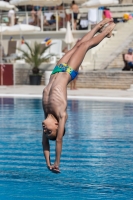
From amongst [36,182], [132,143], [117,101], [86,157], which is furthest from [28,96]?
[36,182]

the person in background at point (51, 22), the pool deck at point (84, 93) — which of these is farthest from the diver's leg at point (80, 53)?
the person in background at point (51, 22)

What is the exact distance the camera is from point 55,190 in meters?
7.62

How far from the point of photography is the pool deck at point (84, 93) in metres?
20.0

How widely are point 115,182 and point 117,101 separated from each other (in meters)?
11.1

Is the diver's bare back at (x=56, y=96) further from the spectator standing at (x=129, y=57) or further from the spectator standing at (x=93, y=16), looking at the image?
the spectator standing at (x=93, y=16)

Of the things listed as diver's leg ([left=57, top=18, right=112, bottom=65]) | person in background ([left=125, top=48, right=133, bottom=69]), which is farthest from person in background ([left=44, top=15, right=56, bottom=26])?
diver's leg ([left=57, top=18, right=112, bottom=65])

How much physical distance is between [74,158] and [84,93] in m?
11.5

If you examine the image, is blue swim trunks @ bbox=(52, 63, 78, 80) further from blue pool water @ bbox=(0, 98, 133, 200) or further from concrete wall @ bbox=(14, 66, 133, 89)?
concrete wall @ bbox=(14, 66, 133, 89)

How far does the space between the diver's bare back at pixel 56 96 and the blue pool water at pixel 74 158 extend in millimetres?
984

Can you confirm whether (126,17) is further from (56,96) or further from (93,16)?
(56,96)

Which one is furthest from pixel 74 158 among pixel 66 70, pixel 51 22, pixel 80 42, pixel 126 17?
pixel 51 22

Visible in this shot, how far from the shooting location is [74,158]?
9773 mm

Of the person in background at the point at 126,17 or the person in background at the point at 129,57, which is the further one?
the person in background at the point at 126,17

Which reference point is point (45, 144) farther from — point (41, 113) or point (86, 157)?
point (41, 113)
